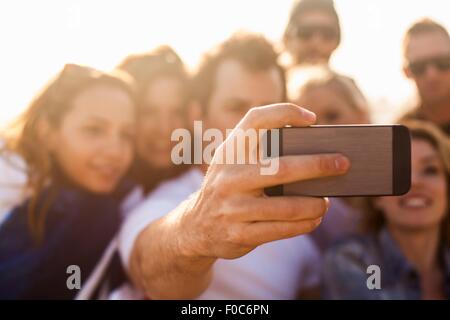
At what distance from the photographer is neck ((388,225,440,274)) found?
2.23m

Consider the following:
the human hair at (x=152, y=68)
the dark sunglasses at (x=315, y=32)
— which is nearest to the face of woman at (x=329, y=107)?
the human hair at (x=152, y=68)

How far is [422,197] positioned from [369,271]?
43 cm

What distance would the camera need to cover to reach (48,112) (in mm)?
2318

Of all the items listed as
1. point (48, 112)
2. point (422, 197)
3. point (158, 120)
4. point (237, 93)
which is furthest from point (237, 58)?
point (422, 197)

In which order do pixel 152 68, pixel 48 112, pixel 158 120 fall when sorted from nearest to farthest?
pixel 48 112
pixel 158 120
pixel 152 68

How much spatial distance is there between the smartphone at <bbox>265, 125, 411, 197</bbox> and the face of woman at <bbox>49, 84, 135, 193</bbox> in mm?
1352

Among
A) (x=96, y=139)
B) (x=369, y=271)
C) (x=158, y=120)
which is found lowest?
(x=369, y=271)

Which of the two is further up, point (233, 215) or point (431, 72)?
point (431, 72)

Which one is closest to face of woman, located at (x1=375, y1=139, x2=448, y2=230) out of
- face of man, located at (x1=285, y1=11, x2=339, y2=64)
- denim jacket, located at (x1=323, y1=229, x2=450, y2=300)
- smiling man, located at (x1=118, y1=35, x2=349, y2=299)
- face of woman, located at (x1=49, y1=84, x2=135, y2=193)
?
denim jacket, located at (x1=323, y1=229, x2=450, y2=300)

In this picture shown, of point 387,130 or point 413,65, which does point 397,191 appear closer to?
point 387,130

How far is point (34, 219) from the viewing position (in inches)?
79.7

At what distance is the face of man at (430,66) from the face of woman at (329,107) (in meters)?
1.01

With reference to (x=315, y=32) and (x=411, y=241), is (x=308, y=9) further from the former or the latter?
(x=411, y=241)

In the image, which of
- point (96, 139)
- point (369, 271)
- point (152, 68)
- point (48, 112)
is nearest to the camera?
point (369, 271)
